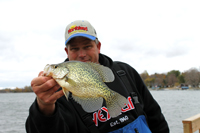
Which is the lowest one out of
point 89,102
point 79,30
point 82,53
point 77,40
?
point 89,102

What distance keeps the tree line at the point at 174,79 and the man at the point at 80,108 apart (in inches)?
4245

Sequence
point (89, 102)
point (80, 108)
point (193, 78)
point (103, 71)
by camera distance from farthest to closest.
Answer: point (193, 78) < point (80, 108) < point (103, 71) < point (89, 102)

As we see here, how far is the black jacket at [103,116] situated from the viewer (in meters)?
2.03

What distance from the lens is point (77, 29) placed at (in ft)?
9.14

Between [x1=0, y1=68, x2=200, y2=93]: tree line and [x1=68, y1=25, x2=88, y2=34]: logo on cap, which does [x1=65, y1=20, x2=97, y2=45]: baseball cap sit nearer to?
[x1=68, y1=25, x2=88, y2=34]: logo on cap

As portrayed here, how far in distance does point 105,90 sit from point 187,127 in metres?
2.96

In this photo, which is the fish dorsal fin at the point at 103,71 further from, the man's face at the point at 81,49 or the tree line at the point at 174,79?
the tree line at the point at 174,79

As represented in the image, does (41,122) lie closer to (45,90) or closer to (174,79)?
(45,90)

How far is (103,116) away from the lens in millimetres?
2662

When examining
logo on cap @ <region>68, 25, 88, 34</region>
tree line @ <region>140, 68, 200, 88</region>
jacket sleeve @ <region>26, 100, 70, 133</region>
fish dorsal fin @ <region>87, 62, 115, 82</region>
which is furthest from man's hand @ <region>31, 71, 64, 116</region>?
tree line @ <region>140, 68, 200, 88</region>

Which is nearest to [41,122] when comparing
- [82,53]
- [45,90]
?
[45,90]

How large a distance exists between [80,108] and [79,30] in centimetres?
122

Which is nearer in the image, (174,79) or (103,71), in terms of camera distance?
(103,71)

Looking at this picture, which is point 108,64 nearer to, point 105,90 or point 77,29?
point 77,29
